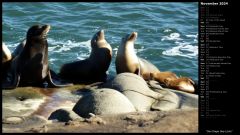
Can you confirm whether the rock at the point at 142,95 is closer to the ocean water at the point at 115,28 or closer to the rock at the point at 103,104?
the rock at the point at 103,104

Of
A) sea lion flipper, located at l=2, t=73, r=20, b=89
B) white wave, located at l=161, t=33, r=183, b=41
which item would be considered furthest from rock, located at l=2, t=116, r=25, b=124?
white wave, located at l=161, t=33, r=183, b=41

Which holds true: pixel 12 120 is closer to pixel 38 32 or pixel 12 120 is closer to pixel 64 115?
pixel 64 115

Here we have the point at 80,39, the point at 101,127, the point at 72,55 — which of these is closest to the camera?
the point at 101,127

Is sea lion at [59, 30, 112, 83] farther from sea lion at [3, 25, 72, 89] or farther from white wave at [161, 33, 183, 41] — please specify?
white wave at [161, 33, 183, 41]

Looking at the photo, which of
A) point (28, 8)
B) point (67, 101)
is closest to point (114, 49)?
point (28, 8)

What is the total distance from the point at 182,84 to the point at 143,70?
1298 mm

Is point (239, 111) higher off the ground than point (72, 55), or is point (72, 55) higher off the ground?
point (239, 111)

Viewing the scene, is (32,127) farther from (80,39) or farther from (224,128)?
(80,39)

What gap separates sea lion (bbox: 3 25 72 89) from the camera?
10.9 metres

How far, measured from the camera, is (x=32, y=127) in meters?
7.46

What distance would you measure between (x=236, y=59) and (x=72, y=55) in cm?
1009

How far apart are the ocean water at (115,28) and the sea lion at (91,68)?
3.04 m

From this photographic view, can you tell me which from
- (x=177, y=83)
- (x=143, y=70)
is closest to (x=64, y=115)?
(x=177, y=83)

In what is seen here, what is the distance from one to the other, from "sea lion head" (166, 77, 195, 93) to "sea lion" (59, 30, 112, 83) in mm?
1415
